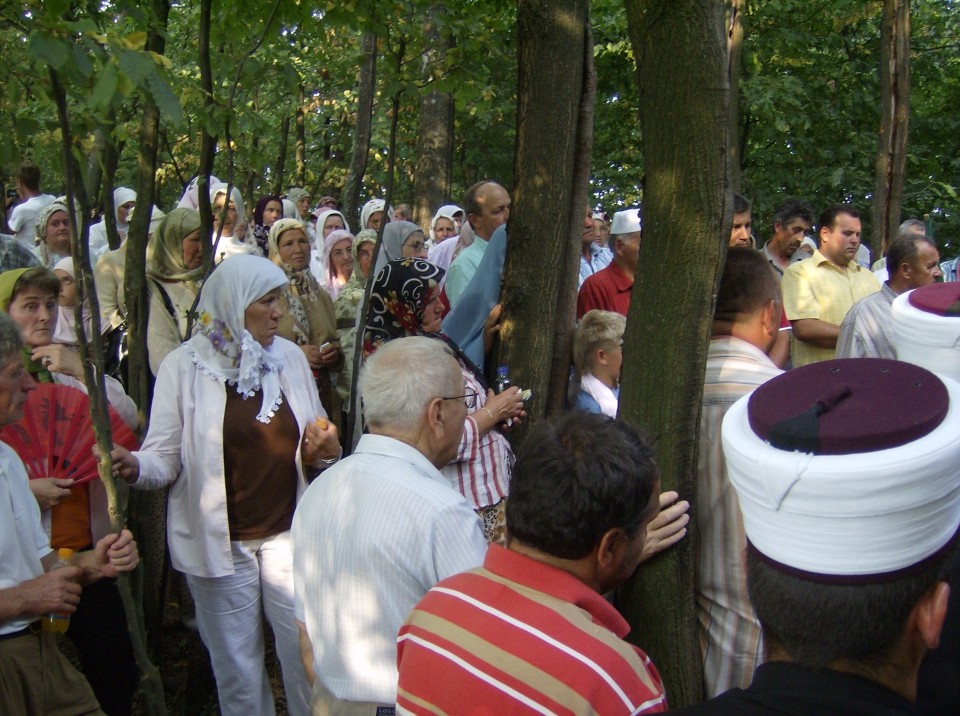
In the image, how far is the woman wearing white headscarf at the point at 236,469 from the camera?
4098 millimetres

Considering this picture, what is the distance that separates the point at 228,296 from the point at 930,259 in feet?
12.7

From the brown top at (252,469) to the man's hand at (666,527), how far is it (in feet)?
6.74

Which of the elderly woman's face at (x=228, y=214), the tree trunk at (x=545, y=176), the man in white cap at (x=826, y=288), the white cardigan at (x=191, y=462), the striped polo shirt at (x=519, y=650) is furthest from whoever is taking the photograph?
the elderly woman's face at (x=228, y=214)

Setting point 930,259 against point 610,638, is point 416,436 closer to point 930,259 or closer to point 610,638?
point 610,638

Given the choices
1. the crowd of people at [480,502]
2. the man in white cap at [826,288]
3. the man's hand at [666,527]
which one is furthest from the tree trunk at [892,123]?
the man's hand at [666,527]

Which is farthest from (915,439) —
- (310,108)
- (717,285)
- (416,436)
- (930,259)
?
(310,108)

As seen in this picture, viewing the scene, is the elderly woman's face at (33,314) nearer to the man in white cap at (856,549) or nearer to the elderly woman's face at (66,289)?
the elderly woman's face at (66,289)

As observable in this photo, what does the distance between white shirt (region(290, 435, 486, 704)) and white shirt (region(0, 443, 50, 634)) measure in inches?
35.8

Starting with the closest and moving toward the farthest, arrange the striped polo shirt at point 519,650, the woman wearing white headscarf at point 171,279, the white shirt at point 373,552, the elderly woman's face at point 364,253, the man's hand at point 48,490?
the striped polo shirt at point 519,650
the white shirt at point 373,552
the man's hand at point 48,490
the woman wearing white headscarf at point 171,279
the elderly woman's face at point 364,253

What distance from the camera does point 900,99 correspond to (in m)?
9.45

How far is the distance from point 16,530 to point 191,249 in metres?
2.72

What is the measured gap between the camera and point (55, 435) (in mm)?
3668

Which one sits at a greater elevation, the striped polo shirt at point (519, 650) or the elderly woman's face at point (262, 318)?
the elderly woman's face at point (262, 318)

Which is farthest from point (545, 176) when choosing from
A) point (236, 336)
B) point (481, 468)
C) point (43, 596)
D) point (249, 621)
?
point (43, 596)
